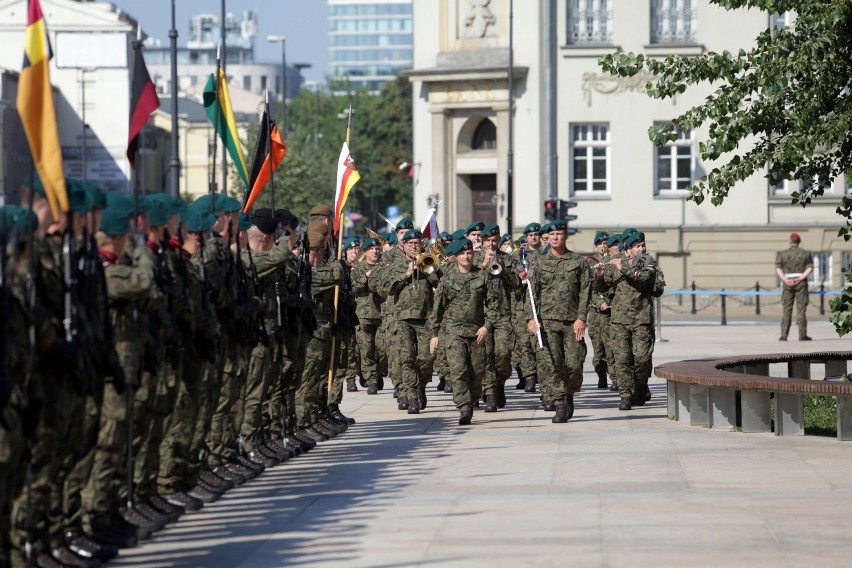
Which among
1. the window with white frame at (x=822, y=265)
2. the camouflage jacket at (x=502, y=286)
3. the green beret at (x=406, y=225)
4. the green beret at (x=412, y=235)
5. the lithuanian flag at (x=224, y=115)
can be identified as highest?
the lithuanian flag at (x=224, y=115)

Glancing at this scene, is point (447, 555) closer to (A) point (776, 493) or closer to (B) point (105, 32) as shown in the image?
(A) point (776, 493)

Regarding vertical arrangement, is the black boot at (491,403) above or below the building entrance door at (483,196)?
below

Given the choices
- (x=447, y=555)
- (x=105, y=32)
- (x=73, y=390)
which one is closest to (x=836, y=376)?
(x=447, y=555)

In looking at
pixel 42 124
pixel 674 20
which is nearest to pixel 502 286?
pixel 42 124

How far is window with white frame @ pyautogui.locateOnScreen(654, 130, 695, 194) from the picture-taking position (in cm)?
5325

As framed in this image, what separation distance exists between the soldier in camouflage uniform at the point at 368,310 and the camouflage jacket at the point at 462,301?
4.56 meters

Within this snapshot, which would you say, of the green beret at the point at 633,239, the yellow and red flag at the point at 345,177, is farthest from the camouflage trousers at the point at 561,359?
the green beret at the point at 633,239

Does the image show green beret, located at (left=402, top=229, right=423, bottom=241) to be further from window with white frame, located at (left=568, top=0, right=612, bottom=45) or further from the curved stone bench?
window with white frame, located at (left=568, top=0, right=612, bottom=45)

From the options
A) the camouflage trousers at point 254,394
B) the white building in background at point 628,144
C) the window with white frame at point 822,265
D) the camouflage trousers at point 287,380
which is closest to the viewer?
the camouflage trousers at point 254,394

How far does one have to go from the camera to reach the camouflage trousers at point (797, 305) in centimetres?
3466

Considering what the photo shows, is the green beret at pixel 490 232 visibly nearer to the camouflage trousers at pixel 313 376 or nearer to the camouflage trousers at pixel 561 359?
the camouflage trousers at pixel 561 359

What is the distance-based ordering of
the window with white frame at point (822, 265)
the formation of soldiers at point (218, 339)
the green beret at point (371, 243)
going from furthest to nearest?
1. the window with white frame at point (822, 265)
2. the green beret at point (371, 243)
3. the formation of soldiers at point (218, 339)

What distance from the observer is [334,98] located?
12900 cm

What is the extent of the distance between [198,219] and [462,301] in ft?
18.6
